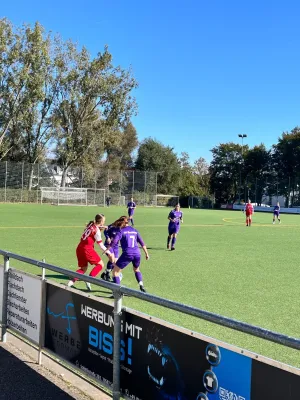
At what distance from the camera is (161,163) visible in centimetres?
8494

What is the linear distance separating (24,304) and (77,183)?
57.6 metres

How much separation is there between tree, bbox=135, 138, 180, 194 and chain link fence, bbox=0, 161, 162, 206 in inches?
646

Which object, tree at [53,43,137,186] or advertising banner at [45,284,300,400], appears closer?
advertising banner at [45,284,300,400]

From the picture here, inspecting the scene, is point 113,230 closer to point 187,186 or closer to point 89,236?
point 89,236

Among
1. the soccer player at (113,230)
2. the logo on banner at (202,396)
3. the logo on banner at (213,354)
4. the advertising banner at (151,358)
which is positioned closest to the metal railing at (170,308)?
the advertising banner at (151,358)

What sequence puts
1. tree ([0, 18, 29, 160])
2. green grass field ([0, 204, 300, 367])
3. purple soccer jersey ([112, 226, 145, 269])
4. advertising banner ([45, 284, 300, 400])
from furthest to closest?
tree ([0, 18, 29, 160]) < purple soccer jersey ([112, 226, 145, 269]) < green grass field ([0, 204, 300, 367]) < advertising banner ([45, 284, 300, 400])

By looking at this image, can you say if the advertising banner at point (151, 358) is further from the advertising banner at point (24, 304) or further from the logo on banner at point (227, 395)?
the advertising banner at point (24, 304)

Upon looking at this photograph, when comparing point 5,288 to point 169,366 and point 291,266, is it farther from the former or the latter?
point 291,266

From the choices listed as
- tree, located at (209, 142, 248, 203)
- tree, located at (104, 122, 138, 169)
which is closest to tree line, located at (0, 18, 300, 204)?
tree, located at (104, 122, 138, 169)

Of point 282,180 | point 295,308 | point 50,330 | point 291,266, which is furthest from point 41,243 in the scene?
point 282,180

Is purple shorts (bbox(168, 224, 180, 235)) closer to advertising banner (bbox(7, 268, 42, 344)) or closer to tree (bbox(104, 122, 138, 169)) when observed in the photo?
advertising banner (bbox(7, 268, 42, 344))

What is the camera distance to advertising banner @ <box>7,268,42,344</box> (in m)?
4.81

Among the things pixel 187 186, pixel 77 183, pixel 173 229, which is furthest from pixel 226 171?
pixel 173 229

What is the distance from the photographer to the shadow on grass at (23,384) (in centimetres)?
394
